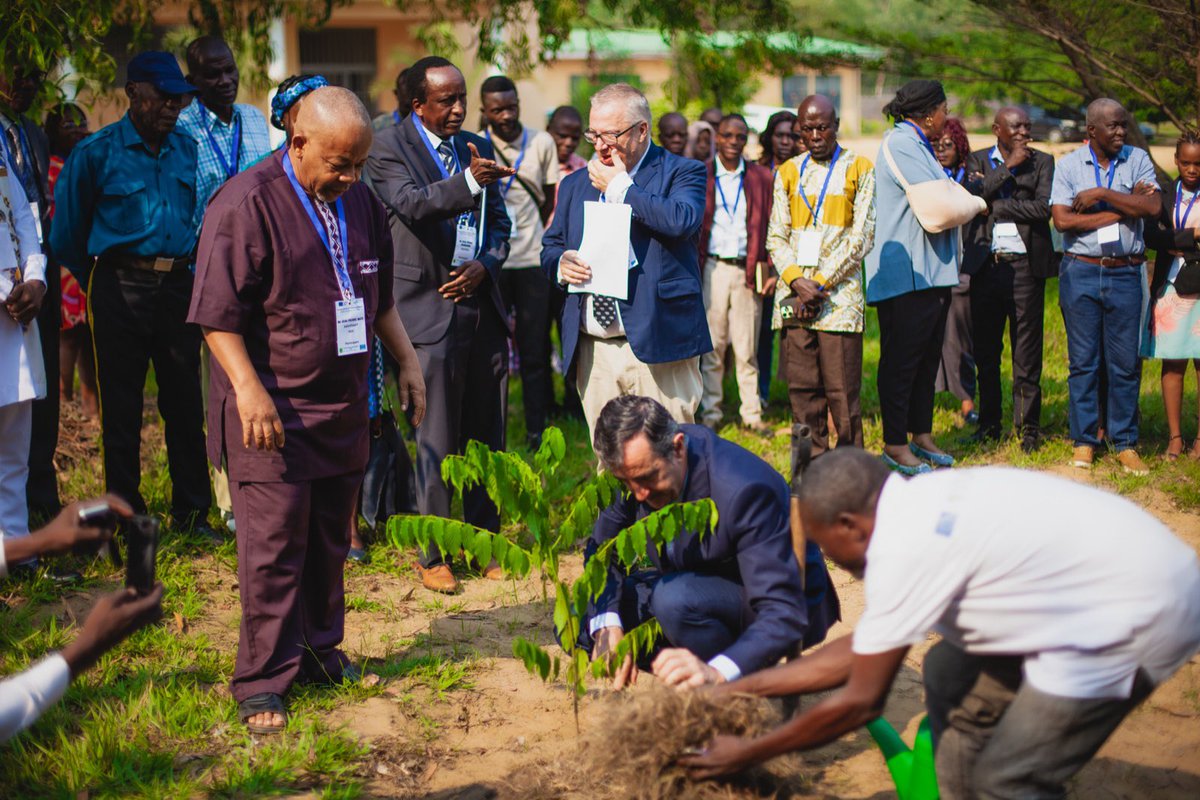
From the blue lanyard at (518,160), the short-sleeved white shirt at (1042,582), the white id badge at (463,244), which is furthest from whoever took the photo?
the blue lanyard at (518,160)

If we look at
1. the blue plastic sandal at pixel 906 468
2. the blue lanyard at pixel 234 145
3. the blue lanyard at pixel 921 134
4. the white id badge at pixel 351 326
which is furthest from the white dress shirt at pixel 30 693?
the blue lanyard at pixel 921 134

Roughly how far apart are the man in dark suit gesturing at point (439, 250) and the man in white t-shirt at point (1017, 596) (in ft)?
9.98

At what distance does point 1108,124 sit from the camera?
7.66 m

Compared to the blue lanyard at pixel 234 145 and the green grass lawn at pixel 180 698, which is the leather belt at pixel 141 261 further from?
the green grass lawn at pixel 180 698

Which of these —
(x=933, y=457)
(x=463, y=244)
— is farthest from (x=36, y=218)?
(x=933, y=457)

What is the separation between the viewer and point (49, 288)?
675cm

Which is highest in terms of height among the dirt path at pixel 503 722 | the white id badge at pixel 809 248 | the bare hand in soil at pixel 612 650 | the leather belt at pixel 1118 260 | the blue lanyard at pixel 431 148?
the blue lanyard at pixel 431 148

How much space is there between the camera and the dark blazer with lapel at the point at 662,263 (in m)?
5.89

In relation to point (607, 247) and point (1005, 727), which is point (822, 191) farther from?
point (1005, 727)

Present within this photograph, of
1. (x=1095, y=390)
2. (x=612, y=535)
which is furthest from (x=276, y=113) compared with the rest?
(x=1095, y=390)

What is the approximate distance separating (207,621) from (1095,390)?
5678mm

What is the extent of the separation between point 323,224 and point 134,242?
1984 millimetres

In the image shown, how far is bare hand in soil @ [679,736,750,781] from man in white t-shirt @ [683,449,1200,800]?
0.31 ft

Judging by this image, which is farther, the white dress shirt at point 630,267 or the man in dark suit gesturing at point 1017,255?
the man in dark suit gesturing at point 1017,255
